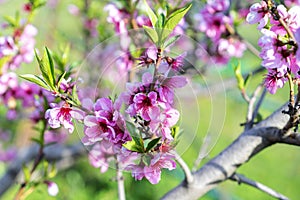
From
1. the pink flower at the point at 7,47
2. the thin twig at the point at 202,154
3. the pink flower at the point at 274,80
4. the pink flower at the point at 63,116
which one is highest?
the pink flower at the point at 7,47

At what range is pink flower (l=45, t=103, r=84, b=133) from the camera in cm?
72

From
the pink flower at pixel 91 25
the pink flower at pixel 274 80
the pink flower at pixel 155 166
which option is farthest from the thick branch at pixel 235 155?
the pink flower at pixel 91 25

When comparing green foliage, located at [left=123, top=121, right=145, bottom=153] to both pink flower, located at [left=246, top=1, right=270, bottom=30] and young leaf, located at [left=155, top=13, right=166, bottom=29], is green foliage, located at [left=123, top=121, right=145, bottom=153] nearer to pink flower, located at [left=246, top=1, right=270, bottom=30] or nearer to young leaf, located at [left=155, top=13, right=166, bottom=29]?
young leaf, located at [left=155, top=13, right=166, bottom=29]

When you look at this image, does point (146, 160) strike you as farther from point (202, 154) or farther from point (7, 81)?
point (7, 81)

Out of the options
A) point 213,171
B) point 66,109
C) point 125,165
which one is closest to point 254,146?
point 213,171

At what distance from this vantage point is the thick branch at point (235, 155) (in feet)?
3.03

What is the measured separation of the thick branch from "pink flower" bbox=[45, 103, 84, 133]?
0.39m

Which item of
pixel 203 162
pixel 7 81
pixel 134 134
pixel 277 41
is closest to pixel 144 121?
pixel 134 134

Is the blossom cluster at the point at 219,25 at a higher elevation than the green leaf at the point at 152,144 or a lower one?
higher

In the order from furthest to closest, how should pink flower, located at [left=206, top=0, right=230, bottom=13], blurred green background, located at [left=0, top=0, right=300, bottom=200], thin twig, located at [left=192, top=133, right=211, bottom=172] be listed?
blurred green background, located at [left=0, top=0, right=300, bottom=200]
pink flower, located at [left=206, top=0, right=230, bottom=13]
thin twig, located at [left=192, top=133, right=211, bottom=172]

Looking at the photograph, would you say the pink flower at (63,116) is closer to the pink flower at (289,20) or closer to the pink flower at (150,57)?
the pink flower at (150,57)

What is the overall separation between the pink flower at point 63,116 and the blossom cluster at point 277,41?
12.8 inches

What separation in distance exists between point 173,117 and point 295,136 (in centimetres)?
30

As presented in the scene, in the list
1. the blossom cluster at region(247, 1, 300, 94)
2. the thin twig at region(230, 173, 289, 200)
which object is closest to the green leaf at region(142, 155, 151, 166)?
the blossom cluster at region(247, 1, 300, 94)
